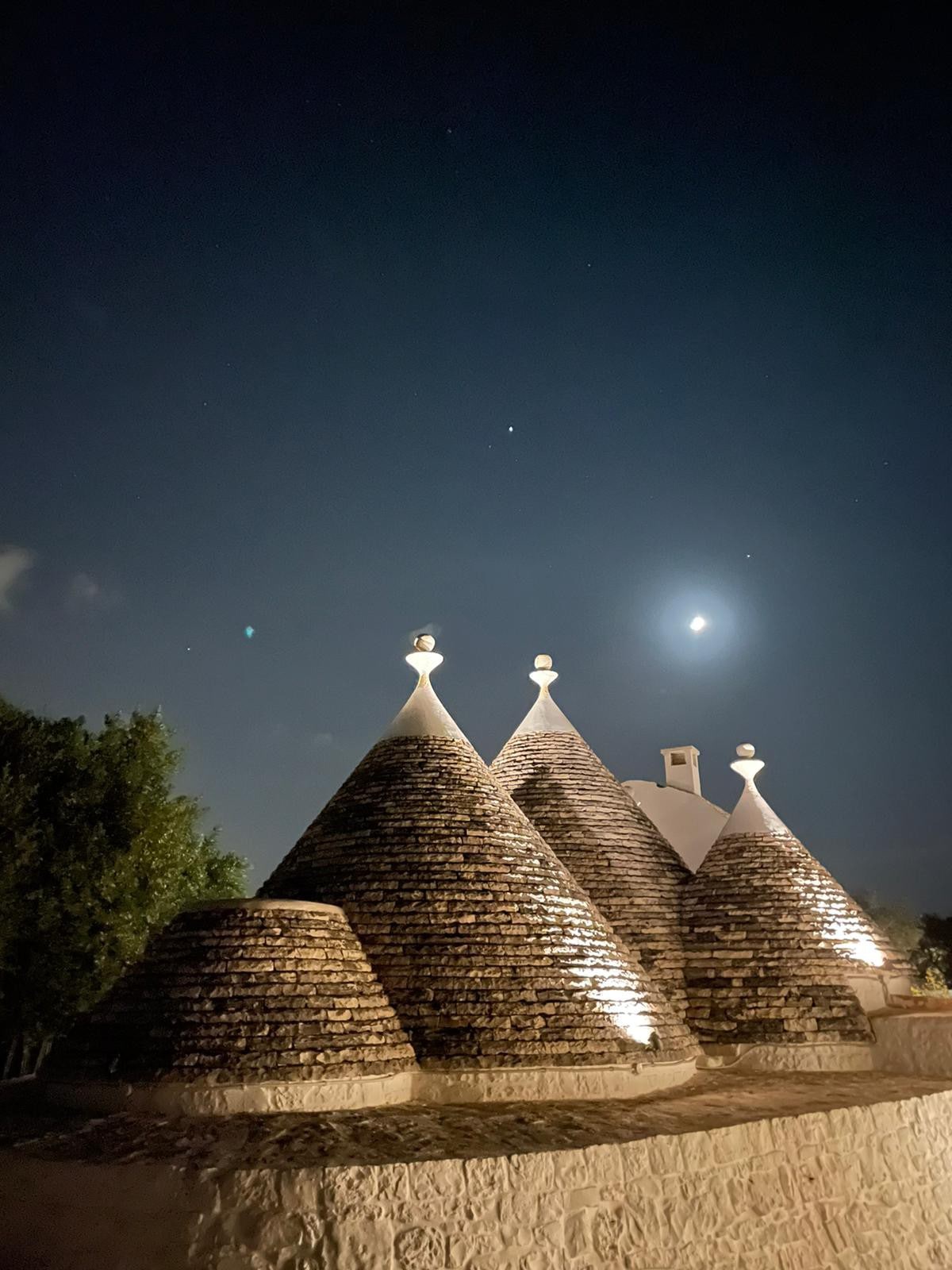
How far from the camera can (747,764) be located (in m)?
14.0

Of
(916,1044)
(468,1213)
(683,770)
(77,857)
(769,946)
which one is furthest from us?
(683,770)

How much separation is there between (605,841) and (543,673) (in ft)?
9.54

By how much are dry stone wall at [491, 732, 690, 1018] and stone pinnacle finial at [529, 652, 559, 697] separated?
2.94 feet

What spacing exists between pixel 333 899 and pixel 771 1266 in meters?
4.70

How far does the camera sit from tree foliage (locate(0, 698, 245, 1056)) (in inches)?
603

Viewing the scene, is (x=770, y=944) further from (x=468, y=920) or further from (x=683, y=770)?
(x=683, y=770)

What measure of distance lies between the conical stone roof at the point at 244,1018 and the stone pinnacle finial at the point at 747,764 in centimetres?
755

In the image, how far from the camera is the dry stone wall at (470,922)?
8.24m

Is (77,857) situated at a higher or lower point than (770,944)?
higher

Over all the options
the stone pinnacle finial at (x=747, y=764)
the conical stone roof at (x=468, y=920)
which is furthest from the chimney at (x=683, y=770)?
the conical stone roof at (x=468, y=920)

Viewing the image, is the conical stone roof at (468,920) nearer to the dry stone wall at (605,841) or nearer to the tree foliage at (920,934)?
the dry stone wall at (605,841)

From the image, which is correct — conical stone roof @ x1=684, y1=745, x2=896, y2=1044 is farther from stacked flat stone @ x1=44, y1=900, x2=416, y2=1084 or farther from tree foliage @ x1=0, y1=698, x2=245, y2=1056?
tree foliage @ x1=0, y1=698, x2=245, y2=1056

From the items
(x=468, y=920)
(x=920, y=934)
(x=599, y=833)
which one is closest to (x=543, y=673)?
(x=599, y=833)

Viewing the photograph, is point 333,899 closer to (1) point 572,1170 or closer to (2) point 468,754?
(2) point 468,754
